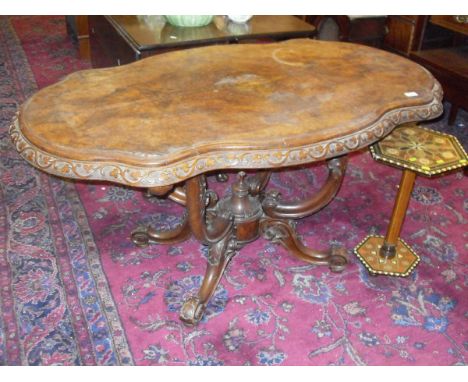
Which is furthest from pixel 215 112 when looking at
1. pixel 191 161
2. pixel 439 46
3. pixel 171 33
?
pixel 439 46

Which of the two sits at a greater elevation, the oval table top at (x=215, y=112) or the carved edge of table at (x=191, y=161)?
the oval table top at (x=215, y=112)

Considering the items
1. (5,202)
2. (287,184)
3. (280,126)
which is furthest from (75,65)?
(280,126)

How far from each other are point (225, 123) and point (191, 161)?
190mm

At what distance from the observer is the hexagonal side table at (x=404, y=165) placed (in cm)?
171

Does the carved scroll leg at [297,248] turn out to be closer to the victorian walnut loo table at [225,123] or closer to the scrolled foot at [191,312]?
the victorian walnut loo table at [225,123]

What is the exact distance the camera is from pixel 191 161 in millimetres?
1359

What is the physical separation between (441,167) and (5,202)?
1.90 meters

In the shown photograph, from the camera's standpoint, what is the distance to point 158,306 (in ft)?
6.14

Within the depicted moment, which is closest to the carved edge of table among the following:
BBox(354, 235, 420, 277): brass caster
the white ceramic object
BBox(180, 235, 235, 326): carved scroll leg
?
BBox(180, 235, 235, 326): carved scroll leg

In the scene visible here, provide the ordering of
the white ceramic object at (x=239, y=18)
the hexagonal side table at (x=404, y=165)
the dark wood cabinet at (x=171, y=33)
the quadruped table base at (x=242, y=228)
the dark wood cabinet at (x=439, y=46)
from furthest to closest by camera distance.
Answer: the dark wood cabinet at (x=439, y=46)
the white ceramic object at (x=239, y=18)
the dark wood cabinet at (x=171, y=33)
the quadruped table base at (x=242, y=228)
the hexagonal side table at (x=404, y=165)

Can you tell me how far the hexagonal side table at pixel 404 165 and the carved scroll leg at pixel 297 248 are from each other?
10 centimetres

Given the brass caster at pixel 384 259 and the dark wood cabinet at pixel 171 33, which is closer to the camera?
the brass caster at pixel 384 259

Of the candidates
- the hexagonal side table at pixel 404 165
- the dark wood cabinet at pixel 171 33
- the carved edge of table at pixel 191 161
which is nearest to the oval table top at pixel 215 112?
the carved edge of table at pixel 191 161

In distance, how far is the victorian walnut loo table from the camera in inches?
53.5
